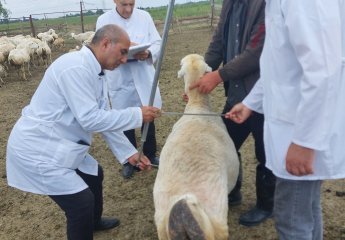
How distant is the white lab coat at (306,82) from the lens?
153cm

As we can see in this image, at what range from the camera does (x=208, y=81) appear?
321 cm

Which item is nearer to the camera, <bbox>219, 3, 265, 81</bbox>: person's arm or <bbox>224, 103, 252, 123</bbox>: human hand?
<bbox>224, 103, 252, 123</bbox>: human hand

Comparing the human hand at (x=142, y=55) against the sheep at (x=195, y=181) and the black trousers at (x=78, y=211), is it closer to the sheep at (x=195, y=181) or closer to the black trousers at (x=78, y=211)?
the sheep at (x=195, y=181)

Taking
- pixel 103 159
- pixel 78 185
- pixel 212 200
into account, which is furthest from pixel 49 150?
pixel 103 159

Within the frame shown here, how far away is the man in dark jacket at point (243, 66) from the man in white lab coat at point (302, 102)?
99 centimetres

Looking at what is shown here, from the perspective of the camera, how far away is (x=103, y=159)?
17.7 ft

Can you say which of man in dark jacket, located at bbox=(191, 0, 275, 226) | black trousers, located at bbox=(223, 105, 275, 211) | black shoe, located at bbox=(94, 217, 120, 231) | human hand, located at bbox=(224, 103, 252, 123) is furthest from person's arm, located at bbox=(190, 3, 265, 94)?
black shoe, located at bbox=(94, 217, 120, 231)

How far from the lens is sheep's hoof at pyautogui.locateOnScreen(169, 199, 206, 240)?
214cm

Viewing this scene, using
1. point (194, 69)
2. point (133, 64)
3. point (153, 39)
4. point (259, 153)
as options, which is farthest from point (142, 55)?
point (259, 153)

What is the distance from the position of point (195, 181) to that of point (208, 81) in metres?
1.05

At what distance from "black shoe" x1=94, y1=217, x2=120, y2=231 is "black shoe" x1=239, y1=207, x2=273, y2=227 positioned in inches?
46.0

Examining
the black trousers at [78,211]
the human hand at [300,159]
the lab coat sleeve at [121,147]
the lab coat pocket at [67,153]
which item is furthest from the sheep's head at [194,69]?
the human hand at [300,159]

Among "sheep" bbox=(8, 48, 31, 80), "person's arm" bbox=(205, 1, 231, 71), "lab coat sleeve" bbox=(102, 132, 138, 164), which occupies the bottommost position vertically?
"sheep" bbox=(8, 48, 31, 80)

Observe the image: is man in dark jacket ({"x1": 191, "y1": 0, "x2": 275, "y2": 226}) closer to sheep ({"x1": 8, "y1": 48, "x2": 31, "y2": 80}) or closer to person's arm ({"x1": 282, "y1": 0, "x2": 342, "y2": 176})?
person's arm ({"x1": 282, "y1": 0, "x2": 342, "y2": 176})
